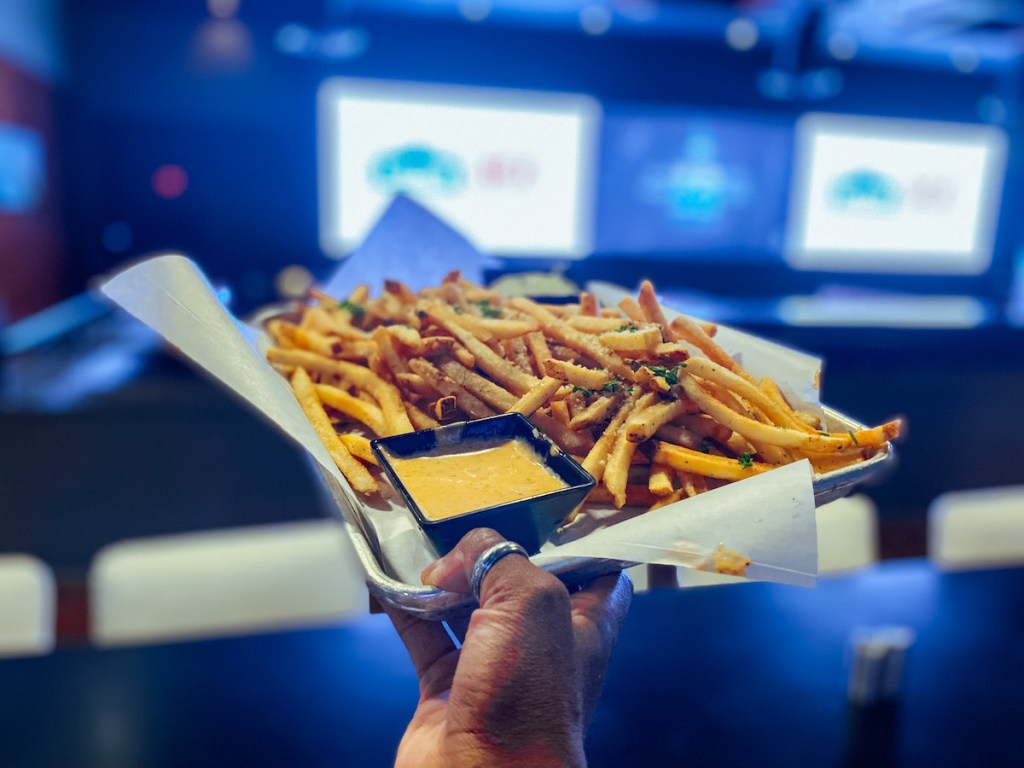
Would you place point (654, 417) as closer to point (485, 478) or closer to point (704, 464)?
point (704, 464)

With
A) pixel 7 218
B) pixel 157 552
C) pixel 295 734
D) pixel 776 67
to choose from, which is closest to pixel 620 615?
pixel 295 734

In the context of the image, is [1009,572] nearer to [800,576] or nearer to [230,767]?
[800,576]

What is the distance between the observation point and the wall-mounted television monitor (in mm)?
7898

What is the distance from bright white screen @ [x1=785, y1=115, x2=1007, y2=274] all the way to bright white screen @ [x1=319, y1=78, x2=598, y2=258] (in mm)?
2500

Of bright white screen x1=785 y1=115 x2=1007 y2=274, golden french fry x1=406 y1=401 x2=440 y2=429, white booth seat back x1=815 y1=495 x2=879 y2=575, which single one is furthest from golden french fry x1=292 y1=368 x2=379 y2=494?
bright white screen x1=785 y1=115 x2=1007 y2=274

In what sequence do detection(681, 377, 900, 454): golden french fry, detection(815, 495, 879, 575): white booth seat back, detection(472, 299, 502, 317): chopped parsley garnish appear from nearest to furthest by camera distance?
detection(681, 377, 900, 454): golden french fry < detection(472, 299, 502, 317): chopped parsley garnish < detection(815, 495, 879, 575): white booth seat back

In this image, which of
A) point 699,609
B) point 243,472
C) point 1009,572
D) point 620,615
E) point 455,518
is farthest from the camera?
point 243,472

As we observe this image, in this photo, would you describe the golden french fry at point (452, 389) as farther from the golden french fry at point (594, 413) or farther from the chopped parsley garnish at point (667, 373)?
the chopped parsley garnish at point (667, 373)

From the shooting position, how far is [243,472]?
399 cm

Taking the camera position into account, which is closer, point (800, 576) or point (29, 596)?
point (800, 576)

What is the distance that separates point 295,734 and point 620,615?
1.16 m

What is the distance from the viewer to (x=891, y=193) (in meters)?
8.54

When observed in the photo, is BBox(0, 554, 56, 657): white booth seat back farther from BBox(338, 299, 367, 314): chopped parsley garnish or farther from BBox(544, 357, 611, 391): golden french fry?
BBox(544, 357, 611, 391): golden french fry

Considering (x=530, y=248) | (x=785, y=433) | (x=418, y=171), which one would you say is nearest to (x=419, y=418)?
(x=785, y=433)
